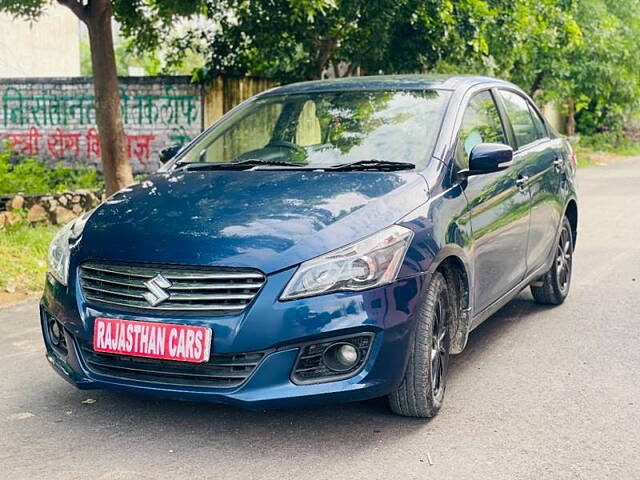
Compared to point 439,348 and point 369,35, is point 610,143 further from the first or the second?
point 439,348

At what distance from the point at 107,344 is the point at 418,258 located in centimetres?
137

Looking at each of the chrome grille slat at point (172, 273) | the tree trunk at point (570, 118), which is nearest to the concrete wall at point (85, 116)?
the chrome grille slat at point (172, 273)

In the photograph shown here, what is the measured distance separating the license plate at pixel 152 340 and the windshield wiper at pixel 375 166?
4.21 ft

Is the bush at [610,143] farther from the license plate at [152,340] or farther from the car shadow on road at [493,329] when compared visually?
the license plate at [152,340]

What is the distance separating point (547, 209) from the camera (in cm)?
599

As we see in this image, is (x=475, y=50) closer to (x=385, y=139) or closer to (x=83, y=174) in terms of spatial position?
(x=83, y=174)

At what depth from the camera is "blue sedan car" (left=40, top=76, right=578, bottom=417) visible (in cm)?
365

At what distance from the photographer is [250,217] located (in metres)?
3.96

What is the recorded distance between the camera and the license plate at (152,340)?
143 inches

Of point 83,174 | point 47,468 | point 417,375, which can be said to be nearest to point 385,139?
point 417,375

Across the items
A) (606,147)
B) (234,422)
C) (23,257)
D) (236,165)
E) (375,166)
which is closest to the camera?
(234,422)

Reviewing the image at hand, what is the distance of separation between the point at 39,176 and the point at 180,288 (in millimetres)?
12057

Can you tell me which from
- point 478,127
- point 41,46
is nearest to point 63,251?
point 478,127

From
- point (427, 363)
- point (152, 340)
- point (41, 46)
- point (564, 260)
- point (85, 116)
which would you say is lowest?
point (564, 260)
